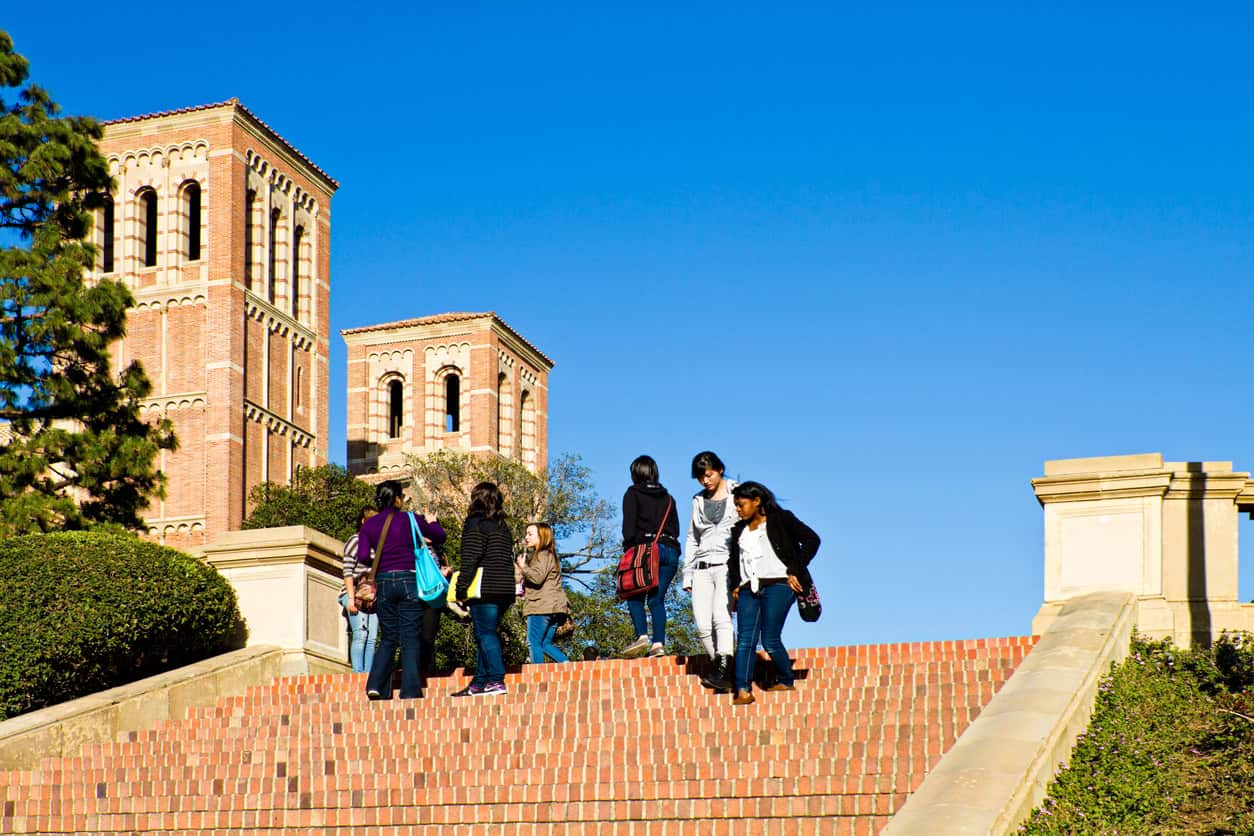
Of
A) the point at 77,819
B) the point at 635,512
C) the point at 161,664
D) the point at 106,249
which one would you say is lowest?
the point at 77,819

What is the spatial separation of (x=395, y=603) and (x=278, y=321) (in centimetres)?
5120

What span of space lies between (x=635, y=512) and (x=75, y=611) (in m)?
3.95

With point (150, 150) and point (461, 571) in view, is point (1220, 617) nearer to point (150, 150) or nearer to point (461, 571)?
point (461, 571)

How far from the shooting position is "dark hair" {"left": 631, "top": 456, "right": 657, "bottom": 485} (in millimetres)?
11898

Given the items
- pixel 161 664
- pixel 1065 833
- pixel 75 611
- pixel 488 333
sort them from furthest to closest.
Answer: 1. pixel 488 333
2. pixel 161 664
3. pixel 75 611
4. pixel 1065 833

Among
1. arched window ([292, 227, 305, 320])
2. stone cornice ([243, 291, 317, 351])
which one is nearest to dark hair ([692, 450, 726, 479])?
stone cornice ([243, 291, 317, 351])

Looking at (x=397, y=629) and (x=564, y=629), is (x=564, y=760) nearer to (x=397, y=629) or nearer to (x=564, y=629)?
(x=397, y=629)

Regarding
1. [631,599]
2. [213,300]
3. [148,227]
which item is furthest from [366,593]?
[148,227]

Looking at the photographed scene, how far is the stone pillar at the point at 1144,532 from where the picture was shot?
11.2 metres

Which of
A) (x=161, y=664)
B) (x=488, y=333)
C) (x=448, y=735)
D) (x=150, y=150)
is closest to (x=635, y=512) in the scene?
(x=448, y=735)

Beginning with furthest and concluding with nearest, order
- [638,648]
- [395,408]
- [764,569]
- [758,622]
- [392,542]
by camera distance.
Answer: [395,408], [638,648], [392,542], [758,622], [764,569]

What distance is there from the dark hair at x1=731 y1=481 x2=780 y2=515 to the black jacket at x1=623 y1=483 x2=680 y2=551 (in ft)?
6.97

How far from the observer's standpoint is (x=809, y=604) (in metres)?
9.73

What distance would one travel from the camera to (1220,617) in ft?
36.4
